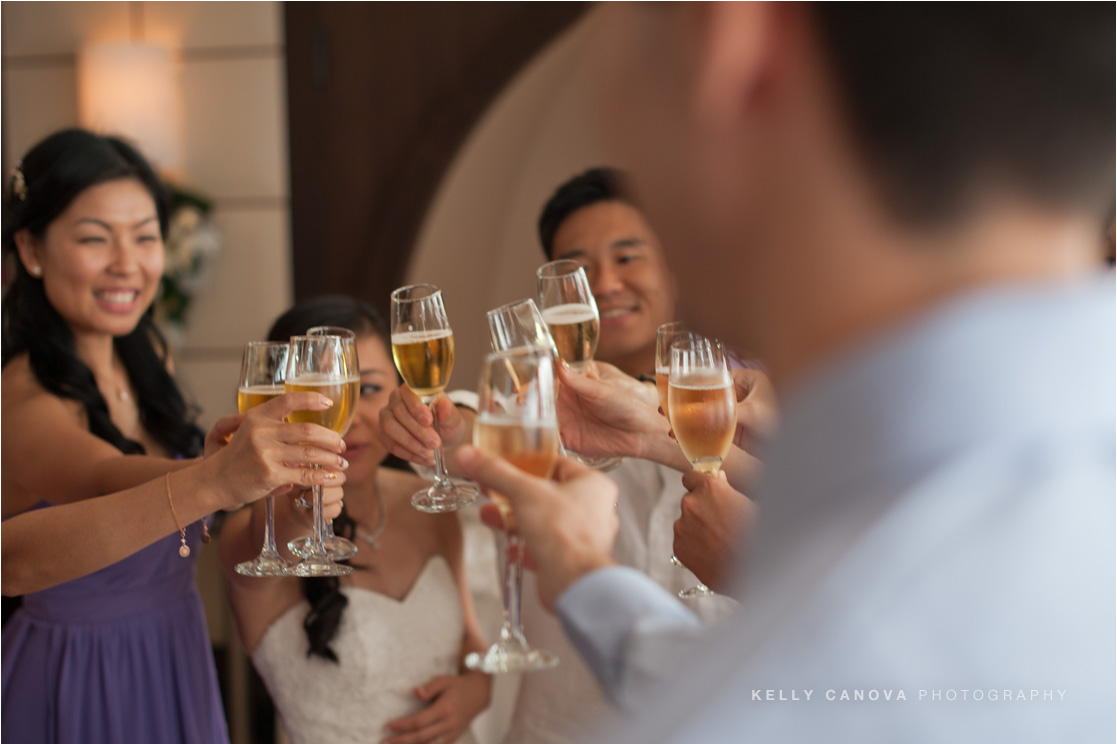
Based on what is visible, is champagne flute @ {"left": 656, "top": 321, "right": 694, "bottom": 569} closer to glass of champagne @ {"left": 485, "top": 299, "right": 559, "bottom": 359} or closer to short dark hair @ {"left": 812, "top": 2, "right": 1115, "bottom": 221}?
glass of champagne @ {"left": 485, "top": 299, "right": 559, "bottom": 359}

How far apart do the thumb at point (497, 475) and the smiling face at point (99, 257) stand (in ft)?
5.21

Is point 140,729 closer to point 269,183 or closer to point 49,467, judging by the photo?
point 49,467

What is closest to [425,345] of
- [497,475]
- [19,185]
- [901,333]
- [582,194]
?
[497,475]

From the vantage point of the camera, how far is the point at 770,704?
574 mm

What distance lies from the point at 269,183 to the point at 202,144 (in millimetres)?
351

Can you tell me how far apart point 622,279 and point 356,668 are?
115 centimetres

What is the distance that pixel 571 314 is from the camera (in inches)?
57.7

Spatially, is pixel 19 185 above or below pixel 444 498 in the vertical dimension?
above

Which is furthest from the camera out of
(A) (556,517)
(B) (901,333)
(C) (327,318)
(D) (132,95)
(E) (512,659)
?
(D) (132,95)

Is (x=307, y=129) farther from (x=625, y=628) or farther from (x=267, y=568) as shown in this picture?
(x=625, y=628)

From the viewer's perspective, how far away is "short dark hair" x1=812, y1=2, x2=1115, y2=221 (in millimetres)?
589

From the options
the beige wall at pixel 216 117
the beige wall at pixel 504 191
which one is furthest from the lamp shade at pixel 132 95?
the beige wall at pixel 504 191

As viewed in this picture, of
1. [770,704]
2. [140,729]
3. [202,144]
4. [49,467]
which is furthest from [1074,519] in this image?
[202,144]

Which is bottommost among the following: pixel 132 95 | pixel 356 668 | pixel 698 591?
pixel 356 668
